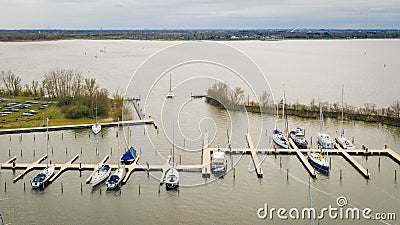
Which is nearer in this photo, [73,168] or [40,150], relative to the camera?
[73,168]

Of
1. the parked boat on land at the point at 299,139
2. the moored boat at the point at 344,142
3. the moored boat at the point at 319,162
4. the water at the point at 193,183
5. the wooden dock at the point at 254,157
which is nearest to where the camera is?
the water at the point at 193,183

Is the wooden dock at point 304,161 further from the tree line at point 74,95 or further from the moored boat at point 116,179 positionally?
the tree line at point 74,95

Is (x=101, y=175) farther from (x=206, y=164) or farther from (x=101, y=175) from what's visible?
(x=206, y=164)

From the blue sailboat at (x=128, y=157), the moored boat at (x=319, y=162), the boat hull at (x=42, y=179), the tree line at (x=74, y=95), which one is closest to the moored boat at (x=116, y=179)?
the blue sailboat at (x=128, y=157)

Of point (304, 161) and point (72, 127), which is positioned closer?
point (304, 161)

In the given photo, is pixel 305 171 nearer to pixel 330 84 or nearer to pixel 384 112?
pixel 384 112

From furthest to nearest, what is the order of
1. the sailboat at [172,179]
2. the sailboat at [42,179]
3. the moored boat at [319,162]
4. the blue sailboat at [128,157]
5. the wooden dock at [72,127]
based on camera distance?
the wooden dock at [72,127] < the blue sailboat at [128,157] < the moored boat at [319,162] < the sailboat at [42,179] < the sailboat at [172,179]

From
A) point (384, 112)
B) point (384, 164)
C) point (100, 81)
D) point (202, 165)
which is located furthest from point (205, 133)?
point (100, 81)

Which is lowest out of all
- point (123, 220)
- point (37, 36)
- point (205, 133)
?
point (123, 220)

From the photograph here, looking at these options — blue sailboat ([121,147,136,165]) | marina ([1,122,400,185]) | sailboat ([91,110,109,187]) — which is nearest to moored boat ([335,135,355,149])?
marina ([1,122,400,185])

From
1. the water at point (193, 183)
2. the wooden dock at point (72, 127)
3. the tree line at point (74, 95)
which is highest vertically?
the tree line at point (74, 95)

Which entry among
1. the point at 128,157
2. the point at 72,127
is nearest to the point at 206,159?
the point at 128,157
